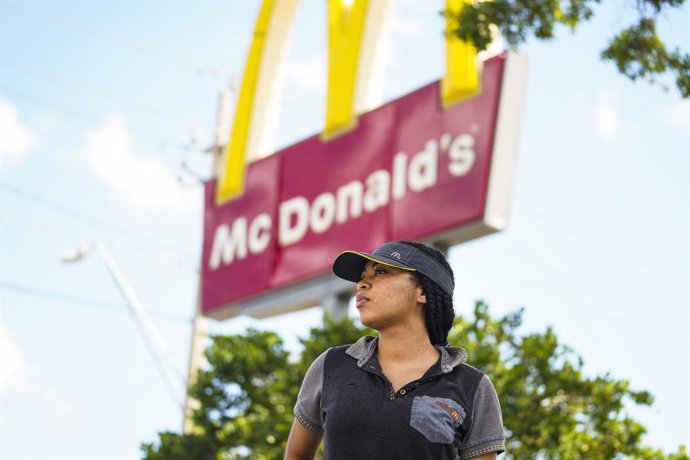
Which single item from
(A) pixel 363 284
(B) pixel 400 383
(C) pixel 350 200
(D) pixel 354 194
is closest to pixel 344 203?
(C) pixel 350 200

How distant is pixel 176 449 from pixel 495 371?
4.28 meters

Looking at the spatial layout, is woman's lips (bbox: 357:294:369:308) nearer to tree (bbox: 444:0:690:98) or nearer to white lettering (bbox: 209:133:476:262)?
tree (bbox: 444:0:690:98)

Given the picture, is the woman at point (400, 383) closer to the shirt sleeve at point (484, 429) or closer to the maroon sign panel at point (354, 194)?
the shirt sleeve at point (484, 429)

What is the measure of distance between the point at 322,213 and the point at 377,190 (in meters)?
1.40

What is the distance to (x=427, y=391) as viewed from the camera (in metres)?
3.65

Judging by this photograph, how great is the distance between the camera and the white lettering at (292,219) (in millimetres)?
21203

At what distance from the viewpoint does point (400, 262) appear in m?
3.79

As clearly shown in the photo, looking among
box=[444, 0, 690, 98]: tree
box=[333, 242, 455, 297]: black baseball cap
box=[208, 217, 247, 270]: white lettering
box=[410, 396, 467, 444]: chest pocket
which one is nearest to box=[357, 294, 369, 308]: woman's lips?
box=[333, 242, 455, 297]: black baseball cap

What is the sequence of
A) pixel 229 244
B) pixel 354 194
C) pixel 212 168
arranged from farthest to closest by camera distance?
1. pixel 212 168
2. pixel 229 244
3. pixel 354 194

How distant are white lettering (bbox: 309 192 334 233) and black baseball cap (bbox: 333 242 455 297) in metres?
16.6

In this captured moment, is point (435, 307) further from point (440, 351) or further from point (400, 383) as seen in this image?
point (400, 383)

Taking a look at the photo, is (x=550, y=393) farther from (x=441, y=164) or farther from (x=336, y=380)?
(x=336, y=380)

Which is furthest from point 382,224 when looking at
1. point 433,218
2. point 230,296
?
point 230,296

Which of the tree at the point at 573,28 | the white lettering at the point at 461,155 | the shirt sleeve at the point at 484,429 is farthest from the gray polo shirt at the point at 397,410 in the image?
the white lettering at the point at 461,155
